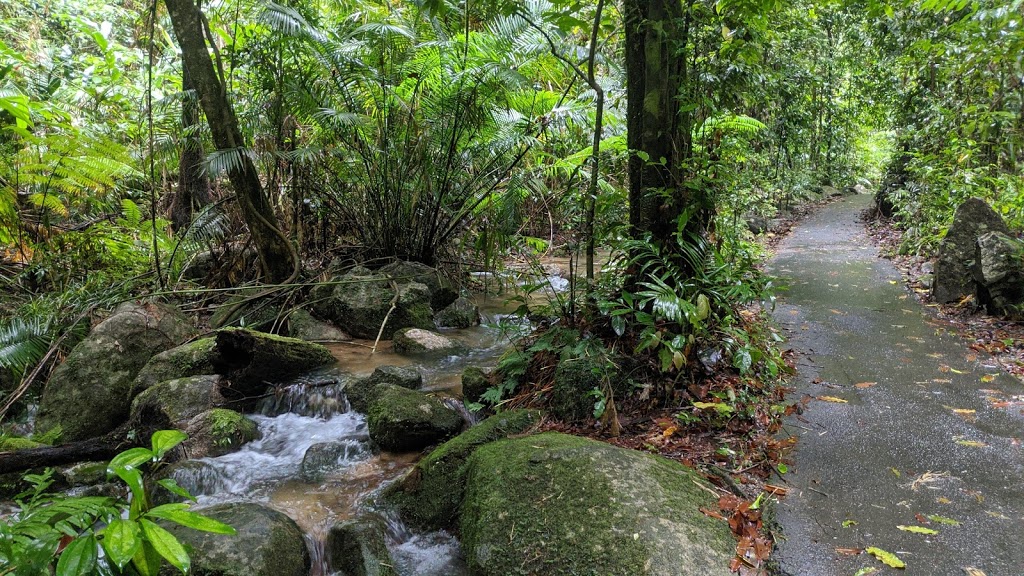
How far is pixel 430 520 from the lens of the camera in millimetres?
3189

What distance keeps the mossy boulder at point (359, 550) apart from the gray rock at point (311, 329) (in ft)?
11.8

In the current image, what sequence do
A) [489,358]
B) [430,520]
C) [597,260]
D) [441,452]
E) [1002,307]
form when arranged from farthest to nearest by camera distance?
[597,260] → [489,358] → [1002,307] → [441,452] → [430,520]

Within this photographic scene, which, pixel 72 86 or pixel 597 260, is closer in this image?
pixel 72 86

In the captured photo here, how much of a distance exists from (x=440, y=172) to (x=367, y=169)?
0.89 metres

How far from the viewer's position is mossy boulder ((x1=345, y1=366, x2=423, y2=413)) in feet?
15.7

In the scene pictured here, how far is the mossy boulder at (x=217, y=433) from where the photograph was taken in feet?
13.9

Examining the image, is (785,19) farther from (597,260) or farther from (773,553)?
(773,553)

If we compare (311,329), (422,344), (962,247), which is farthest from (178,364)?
(962,247)

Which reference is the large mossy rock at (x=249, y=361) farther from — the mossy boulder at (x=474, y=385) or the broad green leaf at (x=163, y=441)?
the broad green leaf at (x=163, y=441)

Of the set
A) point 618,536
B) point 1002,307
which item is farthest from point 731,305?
point 1002,307

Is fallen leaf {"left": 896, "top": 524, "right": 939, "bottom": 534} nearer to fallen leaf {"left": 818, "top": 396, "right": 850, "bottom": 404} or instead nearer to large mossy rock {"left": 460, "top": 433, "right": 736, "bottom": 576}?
large mossy rock {"left": 460, "top": 433, "right": 736, "bottom": 576}

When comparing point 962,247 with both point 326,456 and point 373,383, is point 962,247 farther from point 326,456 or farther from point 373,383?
point 326,456

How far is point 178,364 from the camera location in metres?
5.20

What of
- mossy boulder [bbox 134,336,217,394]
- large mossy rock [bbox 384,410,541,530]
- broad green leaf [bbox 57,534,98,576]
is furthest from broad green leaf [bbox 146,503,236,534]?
mossy boulder [bbox 134,336,217,394]
